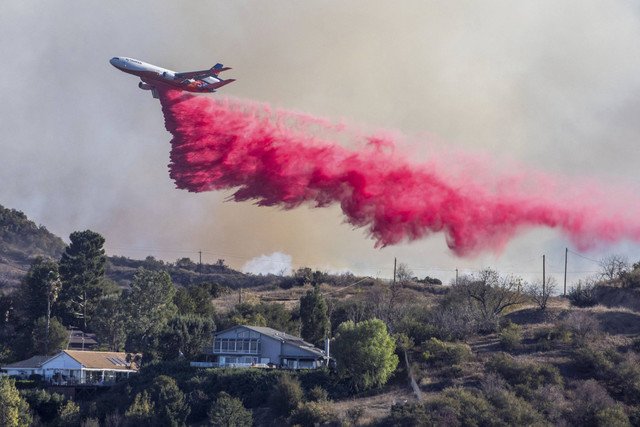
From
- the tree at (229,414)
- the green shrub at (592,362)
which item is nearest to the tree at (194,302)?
the tree at (229,414)

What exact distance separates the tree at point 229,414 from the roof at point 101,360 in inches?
923

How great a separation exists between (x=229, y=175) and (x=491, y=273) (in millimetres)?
34871

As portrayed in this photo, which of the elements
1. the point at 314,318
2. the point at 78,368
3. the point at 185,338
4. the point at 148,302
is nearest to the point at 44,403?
the point at 78,368

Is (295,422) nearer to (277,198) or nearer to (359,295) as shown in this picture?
(277,198)

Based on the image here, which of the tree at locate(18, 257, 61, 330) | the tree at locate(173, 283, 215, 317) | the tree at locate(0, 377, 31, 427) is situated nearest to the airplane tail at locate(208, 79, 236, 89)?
the tree at locate(0, 377, 31, 427)

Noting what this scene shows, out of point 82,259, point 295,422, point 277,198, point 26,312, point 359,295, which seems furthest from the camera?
point 359,295

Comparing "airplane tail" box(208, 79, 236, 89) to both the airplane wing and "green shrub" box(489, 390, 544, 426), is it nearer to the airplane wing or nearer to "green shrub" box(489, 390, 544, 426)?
the airplane wing

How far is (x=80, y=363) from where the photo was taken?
87.7 metres

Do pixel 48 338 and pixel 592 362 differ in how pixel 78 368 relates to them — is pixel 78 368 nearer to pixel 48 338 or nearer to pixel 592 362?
pixel 48 338

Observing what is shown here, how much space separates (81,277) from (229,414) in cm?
5491

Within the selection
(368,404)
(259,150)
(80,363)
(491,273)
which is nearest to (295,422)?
(368,404)

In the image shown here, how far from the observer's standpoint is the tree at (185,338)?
87562mm

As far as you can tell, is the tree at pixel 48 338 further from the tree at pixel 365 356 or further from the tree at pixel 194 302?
the tree at pixel 365 356

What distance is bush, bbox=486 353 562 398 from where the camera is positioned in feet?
225
